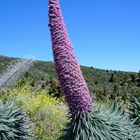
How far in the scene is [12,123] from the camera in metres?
8.06

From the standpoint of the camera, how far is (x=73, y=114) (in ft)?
20.6

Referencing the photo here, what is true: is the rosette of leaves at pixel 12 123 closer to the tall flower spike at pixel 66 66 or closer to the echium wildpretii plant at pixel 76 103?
the echium wildpretii plant at pixel 76 103

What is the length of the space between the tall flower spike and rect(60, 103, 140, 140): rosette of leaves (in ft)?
0.71

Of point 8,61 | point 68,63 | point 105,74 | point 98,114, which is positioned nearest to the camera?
point 68,63

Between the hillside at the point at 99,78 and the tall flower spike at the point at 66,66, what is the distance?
25.6 meters

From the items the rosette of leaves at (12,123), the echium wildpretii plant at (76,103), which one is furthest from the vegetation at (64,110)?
the rosette of leaves at (12,123)

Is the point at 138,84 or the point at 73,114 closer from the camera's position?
the point at 73,114

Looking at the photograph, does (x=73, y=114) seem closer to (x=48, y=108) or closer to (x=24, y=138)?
(x=24, y=138)

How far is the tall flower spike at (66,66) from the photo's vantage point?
19.7 ft

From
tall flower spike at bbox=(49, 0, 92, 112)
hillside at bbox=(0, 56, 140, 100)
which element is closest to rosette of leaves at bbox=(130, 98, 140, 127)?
tall flower spike at bbox=(49, 0, 92, 112)

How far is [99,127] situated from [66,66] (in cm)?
92

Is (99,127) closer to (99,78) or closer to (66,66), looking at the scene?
(66,66)

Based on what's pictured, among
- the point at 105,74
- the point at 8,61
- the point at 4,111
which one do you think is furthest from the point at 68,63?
the point at 8,61

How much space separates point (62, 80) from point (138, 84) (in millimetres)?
32126
